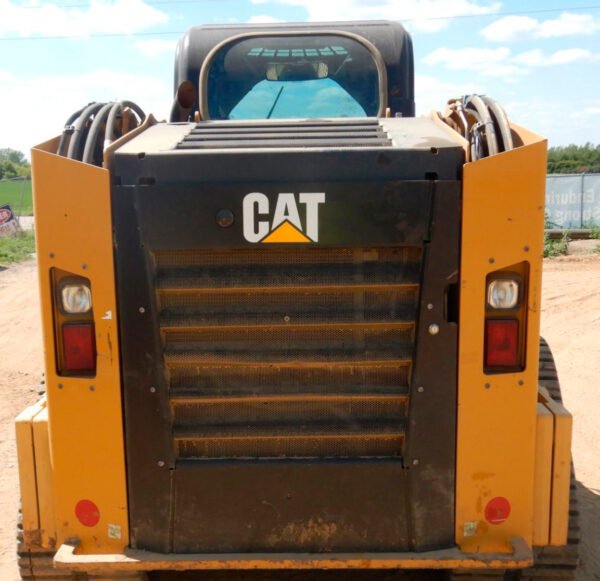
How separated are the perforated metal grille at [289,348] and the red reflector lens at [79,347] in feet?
0.90

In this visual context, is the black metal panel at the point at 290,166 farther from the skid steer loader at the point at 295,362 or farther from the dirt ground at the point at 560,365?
the dirt ground at the point at 560,365

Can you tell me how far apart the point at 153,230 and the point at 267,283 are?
46cm

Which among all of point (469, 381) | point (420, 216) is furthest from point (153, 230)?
point (469, 381)

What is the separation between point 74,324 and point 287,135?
1.20 metres

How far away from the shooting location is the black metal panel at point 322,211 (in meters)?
2.63

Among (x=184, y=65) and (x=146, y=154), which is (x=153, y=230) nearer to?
(x=146, y=154)

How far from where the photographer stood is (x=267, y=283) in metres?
2.72

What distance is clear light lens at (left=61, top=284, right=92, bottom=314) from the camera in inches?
108

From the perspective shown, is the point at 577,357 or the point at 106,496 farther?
the point at 577,357

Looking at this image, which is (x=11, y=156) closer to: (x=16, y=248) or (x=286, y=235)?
(x=16, y=248)

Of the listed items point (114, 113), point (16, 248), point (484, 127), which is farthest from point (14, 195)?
point (484, 127)

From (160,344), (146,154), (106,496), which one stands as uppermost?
(146,154)

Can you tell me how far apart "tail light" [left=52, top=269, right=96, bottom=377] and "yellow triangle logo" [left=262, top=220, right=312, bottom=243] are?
71cm

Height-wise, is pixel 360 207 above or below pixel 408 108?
below
